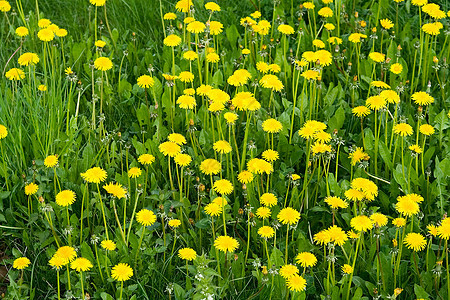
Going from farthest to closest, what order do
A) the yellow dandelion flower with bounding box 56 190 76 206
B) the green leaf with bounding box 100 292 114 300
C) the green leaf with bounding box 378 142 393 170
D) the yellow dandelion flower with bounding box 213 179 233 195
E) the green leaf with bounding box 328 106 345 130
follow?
the green leaf with bounding box 328 106 345 130
the green leaf with bounding box 378 142 393 170
the yellow dandelion flower with bounding box 213 179 233 195
the yellow dandelion flower with bounding box 56 190 76 206
the green leaf with bounding box 100 292 114 300

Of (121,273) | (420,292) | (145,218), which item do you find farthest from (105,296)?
(420,292)

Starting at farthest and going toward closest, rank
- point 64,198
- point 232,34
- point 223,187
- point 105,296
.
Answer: point 232,34, point 223,187, point 64,198, point 105,296

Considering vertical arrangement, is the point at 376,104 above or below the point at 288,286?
above

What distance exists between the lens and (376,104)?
2555mm

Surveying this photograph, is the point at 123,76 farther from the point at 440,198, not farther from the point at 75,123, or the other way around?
the point at 440,198

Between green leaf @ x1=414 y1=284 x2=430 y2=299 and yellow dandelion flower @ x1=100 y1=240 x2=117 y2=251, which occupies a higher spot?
yellow dandelion flower @ x1=100 y1=240 x2=117 y2=251

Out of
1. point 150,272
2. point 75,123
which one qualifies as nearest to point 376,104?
point 150,272

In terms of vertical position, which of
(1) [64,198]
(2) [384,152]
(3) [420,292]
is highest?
(1) [64,198]

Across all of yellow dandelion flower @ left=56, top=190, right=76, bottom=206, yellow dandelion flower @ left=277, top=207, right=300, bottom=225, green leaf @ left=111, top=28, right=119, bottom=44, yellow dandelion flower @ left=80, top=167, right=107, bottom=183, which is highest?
green leaf @ left=111, top=28, right=119, bottom=44

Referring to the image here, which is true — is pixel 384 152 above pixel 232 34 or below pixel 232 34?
below

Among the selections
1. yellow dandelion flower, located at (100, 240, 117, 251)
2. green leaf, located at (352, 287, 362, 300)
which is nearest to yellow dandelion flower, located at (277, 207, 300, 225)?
green leaf, located at (352, 287, 362, 300)

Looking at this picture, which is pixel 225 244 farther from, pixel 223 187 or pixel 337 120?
pixel 337 120

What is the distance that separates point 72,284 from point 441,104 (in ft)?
7.02

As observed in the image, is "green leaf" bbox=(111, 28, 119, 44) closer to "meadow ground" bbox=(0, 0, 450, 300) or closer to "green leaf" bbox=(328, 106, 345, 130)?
"meadow ground" bbox=(0, 0, 450, 300)
